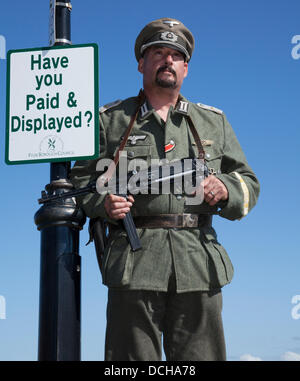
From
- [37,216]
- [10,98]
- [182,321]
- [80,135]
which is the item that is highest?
[10,98]

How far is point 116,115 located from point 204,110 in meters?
0.73

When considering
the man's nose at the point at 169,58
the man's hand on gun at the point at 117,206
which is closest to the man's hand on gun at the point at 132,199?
the man's hand on gun at the point at 117,206

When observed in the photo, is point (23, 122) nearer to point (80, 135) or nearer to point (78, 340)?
point (80, 135)

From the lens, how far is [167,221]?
14.3ft

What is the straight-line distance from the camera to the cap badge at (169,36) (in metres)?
4.69

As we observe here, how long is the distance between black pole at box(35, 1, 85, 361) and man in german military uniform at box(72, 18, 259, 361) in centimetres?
15

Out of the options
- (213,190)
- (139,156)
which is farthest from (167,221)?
(139,156)

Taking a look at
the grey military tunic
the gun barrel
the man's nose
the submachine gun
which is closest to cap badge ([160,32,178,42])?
the man's nose

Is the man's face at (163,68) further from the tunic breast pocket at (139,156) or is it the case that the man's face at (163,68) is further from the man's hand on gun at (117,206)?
the man's hand on gun at (117,206)

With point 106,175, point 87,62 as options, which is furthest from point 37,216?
point 87,62

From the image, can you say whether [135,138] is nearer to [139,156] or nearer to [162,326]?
[139,156]

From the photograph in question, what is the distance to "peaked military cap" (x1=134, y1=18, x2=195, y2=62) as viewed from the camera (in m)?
4.69
